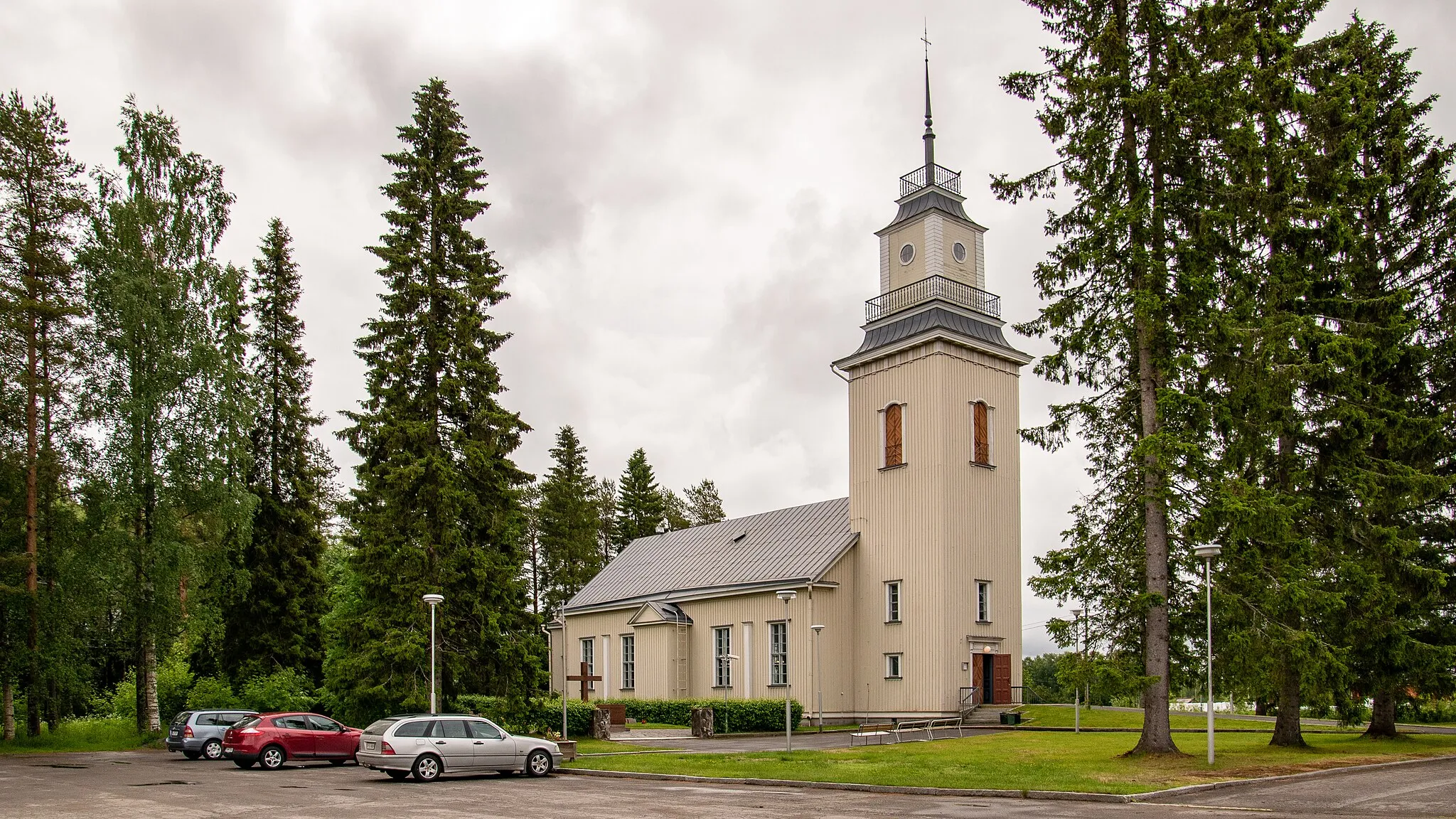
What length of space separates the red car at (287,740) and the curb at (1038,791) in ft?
25.7

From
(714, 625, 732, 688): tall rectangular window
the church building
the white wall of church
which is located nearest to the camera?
the white wall of church

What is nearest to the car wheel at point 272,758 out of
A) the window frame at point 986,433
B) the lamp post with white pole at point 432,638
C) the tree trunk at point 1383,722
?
the lamp post with white pole at point 432,638

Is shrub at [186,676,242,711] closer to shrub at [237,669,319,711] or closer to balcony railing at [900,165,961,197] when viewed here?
shrub at [237,669,319,711]

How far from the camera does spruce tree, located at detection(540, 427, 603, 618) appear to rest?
6675cm

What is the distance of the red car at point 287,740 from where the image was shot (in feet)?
77.5

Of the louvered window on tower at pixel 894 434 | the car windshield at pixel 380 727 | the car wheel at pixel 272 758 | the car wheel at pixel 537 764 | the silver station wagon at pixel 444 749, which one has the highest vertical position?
the louvered window on tower at pixel 894 434

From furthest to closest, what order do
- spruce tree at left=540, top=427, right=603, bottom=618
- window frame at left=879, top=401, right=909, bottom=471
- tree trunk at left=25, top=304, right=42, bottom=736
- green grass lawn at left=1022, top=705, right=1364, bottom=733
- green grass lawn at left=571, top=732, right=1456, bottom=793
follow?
spruce tree at left=540, top=427, right=603, bottom=618 → window frame at left=879, top=401, right=909, bottom=471 → green grass lawn at left=1022, top=705, right=1364, bottom=733 → tree trunk at left=25, top=304, right=42, bottom=736 → green grass lawn at left=571, top=732, right=1456, bottom=793

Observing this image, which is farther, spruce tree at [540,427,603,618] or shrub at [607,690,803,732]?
spruce tree at [540,427,603,618]

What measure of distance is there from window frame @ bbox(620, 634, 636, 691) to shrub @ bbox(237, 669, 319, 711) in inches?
527

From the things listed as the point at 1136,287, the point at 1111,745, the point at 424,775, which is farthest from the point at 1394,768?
the point at 424,775

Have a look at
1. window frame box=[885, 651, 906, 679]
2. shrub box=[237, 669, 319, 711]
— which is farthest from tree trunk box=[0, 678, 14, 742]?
window frame box=[885, 651, 906, 679]

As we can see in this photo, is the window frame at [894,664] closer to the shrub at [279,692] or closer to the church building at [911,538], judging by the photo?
the church building at [911,538]

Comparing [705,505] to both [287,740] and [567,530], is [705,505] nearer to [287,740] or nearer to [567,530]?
[567,530]

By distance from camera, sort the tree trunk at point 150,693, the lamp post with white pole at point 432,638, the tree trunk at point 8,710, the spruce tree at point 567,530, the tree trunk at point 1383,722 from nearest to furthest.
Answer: the tree trunk at point 1383,722
the lamp post with white pole at point 432,638
the tree trunk at point 8,710
the tree trunk at point 150,693
the spruce tree at point 567,530
